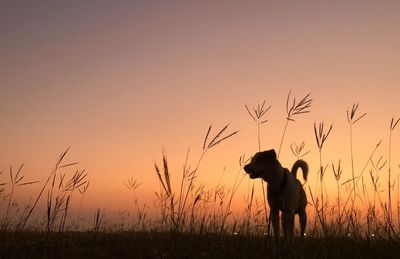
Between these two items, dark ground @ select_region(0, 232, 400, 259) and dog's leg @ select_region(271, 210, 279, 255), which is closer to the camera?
dark ground @ select_region(0, 232, 400, 259)

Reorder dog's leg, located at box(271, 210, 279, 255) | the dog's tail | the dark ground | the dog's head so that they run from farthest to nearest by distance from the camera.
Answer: the dog's tail < the dog's head < dog's leg, located at box(271, 210, 279, 255) < the dark ground

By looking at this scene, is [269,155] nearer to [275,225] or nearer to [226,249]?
[275,225]

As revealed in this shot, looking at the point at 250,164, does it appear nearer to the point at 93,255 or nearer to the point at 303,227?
the point at 303,227

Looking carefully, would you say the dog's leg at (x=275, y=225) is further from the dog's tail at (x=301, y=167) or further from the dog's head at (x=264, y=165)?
the dog's tail at (x=301, y=167)

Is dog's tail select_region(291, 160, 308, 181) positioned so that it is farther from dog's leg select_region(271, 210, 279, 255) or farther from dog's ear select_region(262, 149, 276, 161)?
dog's leg select_region(271, 210, 279, 255)

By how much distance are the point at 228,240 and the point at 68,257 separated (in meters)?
1.69

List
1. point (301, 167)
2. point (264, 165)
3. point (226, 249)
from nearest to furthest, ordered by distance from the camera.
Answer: point (226, 249)
point (264, 165)
point (301, 167)

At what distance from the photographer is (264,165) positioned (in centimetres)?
795

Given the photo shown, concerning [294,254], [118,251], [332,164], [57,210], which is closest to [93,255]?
[118,251]

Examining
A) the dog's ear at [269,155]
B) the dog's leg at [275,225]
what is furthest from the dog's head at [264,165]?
the dog's leg at [275,225]

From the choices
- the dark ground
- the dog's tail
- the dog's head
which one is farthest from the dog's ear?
the dark ground

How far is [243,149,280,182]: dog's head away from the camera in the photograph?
7.90 meters

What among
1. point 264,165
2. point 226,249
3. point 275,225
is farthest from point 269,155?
point 226,249

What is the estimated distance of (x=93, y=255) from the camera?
16.5 ft
